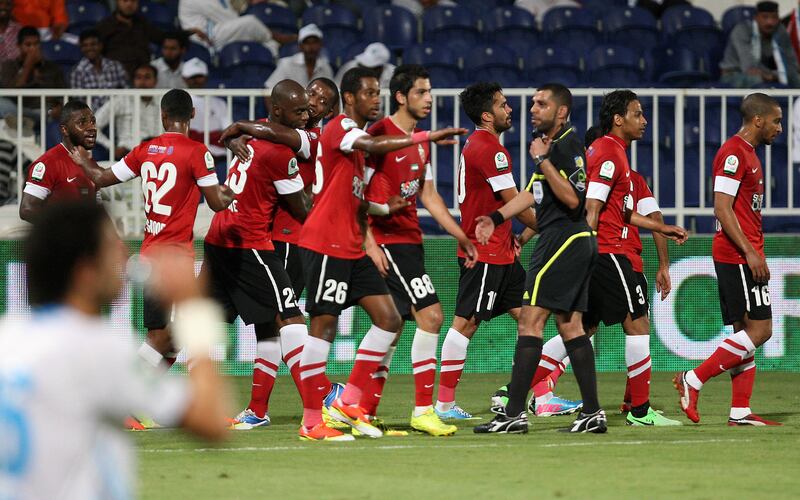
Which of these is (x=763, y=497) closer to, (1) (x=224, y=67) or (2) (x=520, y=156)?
(2) (x=520, y=156)

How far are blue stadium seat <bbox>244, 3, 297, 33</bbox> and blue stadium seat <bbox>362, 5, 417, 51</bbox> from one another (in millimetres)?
1147

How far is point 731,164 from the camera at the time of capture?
30.0 feet

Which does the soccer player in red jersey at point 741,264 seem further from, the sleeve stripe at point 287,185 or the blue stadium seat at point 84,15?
the blue stadium seat at point 84,15

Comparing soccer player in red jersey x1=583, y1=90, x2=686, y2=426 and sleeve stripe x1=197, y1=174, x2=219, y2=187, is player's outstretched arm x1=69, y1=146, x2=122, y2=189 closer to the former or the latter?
sleeve stripe x1=197, y1=174, x2=219, y2=187

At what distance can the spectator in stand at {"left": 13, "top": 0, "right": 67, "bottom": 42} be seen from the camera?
55.2ft

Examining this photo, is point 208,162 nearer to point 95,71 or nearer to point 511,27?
point 95,71

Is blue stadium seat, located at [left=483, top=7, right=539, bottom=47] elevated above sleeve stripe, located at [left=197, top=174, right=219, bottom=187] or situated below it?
above

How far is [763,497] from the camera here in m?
5.94

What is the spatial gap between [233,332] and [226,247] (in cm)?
424

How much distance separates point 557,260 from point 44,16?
1089 cm

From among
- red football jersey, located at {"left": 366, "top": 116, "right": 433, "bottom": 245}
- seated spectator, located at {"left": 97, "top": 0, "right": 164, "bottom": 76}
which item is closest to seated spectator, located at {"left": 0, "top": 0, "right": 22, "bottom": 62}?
seated spectator, located at {"left": 97, "top": 0, "right": 164, "bottom": 76}

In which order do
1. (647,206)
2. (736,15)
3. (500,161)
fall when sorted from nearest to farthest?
(500,161) → (647,206) → (736,15)

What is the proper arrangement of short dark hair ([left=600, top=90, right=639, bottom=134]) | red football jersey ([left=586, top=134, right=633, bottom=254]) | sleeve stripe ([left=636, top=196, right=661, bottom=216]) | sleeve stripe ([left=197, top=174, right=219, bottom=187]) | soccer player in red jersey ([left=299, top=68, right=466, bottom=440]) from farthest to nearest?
sleeve stripe ([left=636, top=196, right=661, bottom=216]) < short dark hair ([left=600, top=90, right=639, bottom=134]) < red football jersey ([left=586, top=134, right=633, bottom=254]) < sleeve stripe ([left=197, top=174, right=219, bottom=187]) < soccer player in red jersey ([left=299, top=68, right=466, bottom=440])

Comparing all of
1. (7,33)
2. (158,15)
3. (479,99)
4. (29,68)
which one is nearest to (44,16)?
(7,33)
